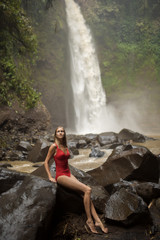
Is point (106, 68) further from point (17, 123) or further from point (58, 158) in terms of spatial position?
point (58, 158)

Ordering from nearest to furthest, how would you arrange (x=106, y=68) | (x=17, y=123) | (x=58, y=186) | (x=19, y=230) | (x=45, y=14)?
1. (x=19, y=230)
2. (x=58, y=186)
3. (x=17, y=123)
4. (x=45, y=14)
5. (x=106, y=68)

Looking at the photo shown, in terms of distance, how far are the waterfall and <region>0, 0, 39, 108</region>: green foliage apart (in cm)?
962

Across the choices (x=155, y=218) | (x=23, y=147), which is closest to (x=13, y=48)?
(x=23, y=147)

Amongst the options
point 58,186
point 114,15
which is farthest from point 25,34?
point 114,15

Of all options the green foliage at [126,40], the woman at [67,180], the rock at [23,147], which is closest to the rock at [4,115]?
the rock at [23,147]

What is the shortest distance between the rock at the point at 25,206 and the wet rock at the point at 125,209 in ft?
2.98

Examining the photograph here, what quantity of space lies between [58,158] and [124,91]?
73.7ft

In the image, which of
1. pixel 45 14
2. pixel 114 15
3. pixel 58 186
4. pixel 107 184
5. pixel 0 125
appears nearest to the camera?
pixel 58 186

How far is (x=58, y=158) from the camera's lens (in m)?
3.12

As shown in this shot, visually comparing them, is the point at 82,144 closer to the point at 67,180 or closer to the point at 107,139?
the point at 107,139

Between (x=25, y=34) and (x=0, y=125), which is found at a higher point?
(x=25, y=34)

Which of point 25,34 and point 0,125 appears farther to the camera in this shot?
point 25,34

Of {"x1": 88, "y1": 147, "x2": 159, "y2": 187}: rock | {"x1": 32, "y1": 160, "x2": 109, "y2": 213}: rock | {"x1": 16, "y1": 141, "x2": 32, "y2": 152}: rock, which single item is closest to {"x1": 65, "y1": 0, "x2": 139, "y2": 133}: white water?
{"x1": 16, "y1": 141, "x2": 32, "y2": 152}: rock

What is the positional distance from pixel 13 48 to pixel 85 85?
36.2 ft
